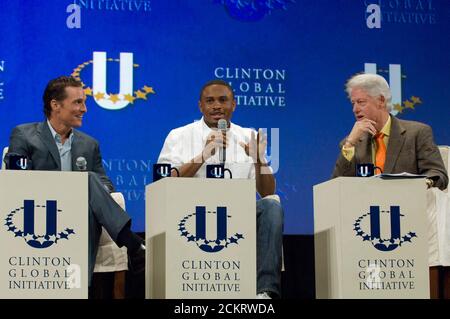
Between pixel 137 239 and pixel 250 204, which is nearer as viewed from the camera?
pixel 250 204

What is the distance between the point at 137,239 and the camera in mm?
5418

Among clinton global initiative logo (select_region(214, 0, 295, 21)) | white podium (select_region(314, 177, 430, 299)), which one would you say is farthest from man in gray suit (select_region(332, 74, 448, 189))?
clinton global initiative logo (select_region(214, 0, 295, 21))

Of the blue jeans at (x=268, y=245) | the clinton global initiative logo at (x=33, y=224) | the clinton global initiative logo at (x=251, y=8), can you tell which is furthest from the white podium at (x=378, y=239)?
the clinton global initiative logo at (x=251, y=8)

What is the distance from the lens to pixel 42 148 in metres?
5.75

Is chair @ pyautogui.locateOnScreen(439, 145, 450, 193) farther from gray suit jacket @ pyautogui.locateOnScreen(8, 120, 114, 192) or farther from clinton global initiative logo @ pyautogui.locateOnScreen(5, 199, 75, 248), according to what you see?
clinton global initiative logo @ pyautogui.locateOnScreen(5, 199, 75, 248)

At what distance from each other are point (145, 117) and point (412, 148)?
6.36ft

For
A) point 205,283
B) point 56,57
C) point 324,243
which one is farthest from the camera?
point 56,57

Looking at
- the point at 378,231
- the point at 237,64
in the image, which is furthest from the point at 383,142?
the point at 237,64

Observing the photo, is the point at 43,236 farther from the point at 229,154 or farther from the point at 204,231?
the point at 229,154

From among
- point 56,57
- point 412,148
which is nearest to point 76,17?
point 56,57

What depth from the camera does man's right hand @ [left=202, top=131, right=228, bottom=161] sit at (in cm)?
568

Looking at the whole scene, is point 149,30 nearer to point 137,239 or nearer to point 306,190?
point 306,190

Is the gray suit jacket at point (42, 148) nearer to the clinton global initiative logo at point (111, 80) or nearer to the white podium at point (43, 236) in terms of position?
the white podium at point (43, 236)

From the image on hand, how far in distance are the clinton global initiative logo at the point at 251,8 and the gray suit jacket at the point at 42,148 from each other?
5.61ft
